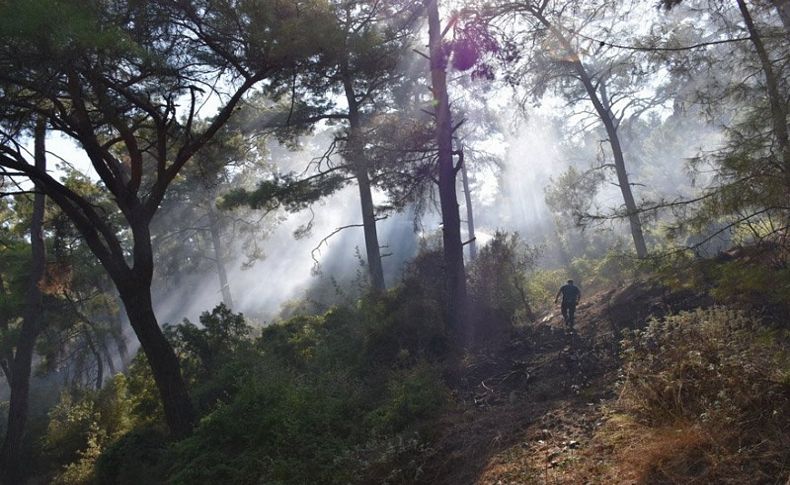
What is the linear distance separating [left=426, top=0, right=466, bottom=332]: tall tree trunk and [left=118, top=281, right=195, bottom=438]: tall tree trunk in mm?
5928

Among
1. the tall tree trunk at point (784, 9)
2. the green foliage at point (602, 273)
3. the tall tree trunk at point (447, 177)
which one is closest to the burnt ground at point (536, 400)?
the tall tree trunk at point (447, 177)

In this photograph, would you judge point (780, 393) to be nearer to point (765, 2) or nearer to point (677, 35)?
point (765, 2)

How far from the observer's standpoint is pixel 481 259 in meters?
15.1

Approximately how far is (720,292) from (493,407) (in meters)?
3.18

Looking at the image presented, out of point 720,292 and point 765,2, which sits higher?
point 765,2

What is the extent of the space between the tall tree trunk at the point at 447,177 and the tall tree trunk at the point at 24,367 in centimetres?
953

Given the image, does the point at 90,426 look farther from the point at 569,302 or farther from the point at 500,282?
the point at 569,302

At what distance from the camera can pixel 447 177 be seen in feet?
42.5

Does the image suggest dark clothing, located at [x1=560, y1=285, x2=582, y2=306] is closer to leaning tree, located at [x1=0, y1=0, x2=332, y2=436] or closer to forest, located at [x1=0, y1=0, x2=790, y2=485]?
forest, located at [x1=0, y1=0, x2=790, y2=485]

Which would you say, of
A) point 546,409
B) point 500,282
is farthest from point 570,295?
point 546,409

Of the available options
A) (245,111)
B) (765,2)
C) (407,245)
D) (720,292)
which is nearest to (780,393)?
(720,292)

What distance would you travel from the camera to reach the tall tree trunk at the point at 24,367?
13.3m

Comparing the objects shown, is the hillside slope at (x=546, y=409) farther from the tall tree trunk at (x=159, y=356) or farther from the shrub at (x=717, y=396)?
the tall tree trunk at (x=159, y=356)

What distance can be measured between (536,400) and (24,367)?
1330 cm
